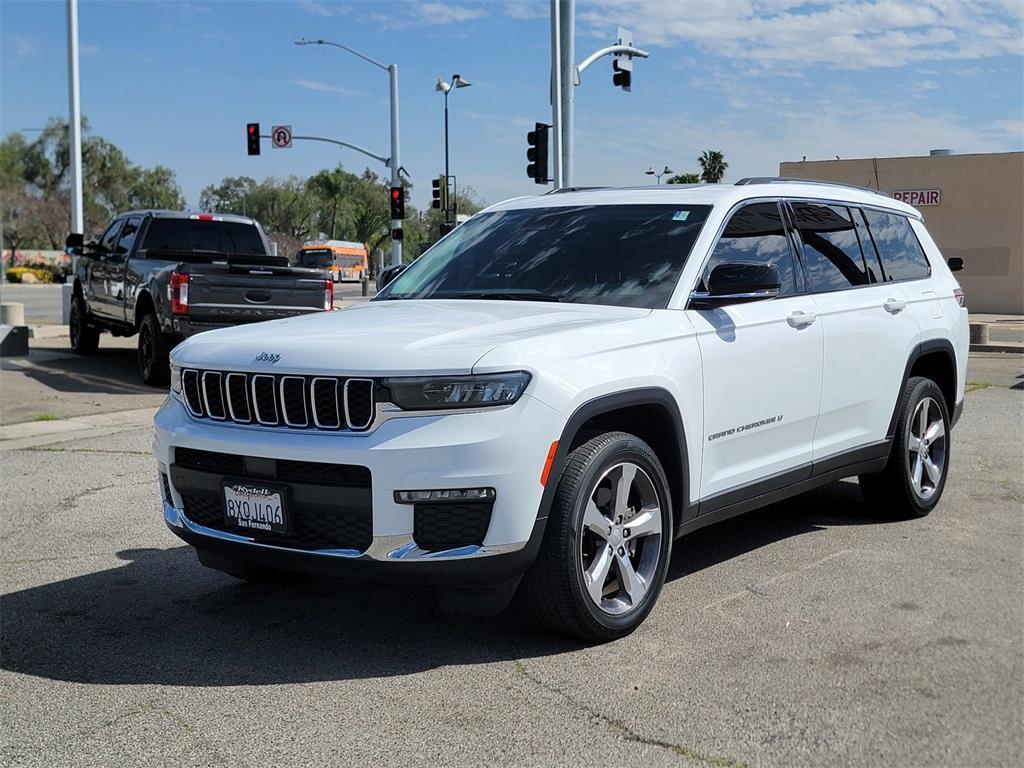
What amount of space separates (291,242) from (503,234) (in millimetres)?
103011

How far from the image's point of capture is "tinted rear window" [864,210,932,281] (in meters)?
6.58

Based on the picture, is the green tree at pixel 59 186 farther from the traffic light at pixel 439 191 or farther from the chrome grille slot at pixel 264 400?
the chrome grille slot at pixel 264 400

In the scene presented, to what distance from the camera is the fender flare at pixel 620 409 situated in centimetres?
414

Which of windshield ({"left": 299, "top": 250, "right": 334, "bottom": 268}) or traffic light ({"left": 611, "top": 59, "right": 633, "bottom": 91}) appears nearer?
windshield ({"left": 299, "top": 250, "right": 334, "bottom": 268})

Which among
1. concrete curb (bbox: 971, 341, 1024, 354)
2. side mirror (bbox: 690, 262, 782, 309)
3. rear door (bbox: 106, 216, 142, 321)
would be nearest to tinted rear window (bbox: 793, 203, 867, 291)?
side mirror (bbox: 690, 262, 782, 309)

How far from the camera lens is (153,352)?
13.3m

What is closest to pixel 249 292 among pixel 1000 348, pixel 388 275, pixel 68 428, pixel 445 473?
pixel 68 428

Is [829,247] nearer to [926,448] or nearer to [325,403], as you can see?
[926,448]

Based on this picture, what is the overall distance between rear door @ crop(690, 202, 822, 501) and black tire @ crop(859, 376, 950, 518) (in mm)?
1001

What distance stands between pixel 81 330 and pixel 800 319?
14010mm

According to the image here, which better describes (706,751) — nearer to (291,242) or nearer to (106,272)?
(106,272)

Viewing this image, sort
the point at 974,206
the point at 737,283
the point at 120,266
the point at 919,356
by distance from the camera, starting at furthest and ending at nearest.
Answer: the point at 974,206, the point at 120,266, the point at 919,356, the point at 737,283

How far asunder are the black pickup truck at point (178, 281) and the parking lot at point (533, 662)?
6170mm

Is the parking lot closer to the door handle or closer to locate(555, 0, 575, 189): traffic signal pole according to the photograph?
the door handle
